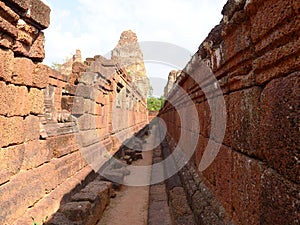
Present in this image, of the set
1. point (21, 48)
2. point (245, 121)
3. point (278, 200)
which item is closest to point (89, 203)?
point (21, 48)

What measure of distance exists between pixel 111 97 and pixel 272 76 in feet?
31.2

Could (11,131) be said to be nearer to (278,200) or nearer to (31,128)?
(31,128)

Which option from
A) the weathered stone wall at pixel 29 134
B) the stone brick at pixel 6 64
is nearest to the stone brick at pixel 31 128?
the weathered stone wall at pixel 29 134

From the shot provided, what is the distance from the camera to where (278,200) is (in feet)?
4.88

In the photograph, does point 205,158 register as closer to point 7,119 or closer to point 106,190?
point 106,190

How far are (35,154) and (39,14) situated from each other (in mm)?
2286

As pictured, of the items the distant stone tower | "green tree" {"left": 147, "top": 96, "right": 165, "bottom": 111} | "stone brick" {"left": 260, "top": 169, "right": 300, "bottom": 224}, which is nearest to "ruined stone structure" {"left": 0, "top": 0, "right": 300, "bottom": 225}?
"stone brick" {"left": 260, "top": 169, "right": 300, "bottom": 224}

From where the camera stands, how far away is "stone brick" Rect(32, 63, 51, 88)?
181 inches

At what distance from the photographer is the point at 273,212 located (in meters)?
1.53

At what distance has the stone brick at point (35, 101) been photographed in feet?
15.0

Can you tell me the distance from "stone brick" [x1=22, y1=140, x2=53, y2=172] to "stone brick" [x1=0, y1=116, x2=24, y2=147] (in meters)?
0.27

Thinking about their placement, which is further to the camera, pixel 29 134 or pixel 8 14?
pixel 29 134

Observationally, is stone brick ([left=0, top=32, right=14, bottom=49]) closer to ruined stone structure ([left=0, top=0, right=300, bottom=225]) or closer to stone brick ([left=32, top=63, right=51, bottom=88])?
ruined stone structure ([left=0, top=0, right=300, bottom=225])

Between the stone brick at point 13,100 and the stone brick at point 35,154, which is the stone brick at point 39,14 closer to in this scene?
the stone brick at point 13,100
